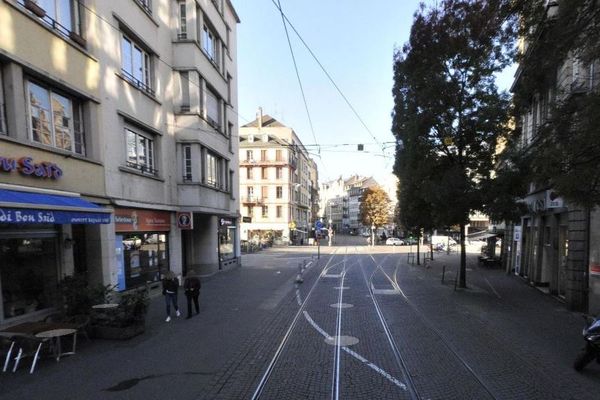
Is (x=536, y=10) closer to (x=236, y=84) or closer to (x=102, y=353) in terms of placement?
(x=102, y=353)

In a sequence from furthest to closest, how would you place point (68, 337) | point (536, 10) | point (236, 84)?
point (236, 84) < point (68, 337) < point (536, 10)

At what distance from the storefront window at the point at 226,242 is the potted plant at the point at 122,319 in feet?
48.6

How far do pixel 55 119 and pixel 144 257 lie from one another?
21.5ft

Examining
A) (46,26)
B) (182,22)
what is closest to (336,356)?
(46,26)

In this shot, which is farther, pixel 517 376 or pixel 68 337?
pixel 68 337

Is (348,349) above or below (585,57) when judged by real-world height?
below

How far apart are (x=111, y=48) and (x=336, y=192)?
539ft

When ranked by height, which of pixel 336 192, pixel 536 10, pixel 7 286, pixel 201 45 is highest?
pixel 336 192

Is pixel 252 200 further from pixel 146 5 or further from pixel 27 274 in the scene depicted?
pixel 27 274

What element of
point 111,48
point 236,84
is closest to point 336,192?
point 236,84

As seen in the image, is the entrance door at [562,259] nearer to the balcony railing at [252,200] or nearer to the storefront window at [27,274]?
the storefront window at [27,274]

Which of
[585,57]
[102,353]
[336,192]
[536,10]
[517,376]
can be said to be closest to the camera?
[585,57]

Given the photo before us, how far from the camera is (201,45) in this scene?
20375mm

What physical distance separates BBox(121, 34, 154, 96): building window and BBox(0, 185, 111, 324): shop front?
5963mm
